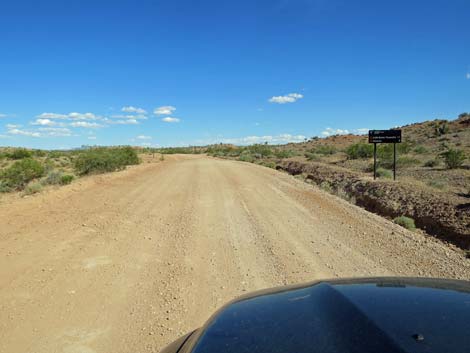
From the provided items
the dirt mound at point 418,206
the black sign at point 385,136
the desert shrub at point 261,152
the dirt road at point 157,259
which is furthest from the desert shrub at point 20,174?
the desert shrub at point 261,152

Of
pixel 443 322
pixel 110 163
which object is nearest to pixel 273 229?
pixel 443 322

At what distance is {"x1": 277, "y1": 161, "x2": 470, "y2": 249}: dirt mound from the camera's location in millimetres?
9867

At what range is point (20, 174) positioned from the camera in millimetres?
21969

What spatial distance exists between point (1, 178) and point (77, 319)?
849 inches

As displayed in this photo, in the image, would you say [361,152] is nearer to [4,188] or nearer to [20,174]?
[20,174]

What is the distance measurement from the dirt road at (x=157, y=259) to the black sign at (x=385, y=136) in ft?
25.2

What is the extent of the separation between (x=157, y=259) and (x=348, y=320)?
5480 millimetres

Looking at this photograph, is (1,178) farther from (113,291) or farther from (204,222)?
(113,291)

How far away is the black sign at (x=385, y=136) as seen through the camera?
18875mm

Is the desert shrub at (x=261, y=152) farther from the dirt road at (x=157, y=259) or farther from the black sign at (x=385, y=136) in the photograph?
the dirt road at (x=157, y=259)

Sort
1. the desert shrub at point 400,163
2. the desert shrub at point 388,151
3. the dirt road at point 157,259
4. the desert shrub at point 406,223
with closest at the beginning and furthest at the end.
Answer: the dirt road at point 157,259
the desert shrub at point 406,223
the desert shrub at point 400,163
the desert shrub at point 388,151

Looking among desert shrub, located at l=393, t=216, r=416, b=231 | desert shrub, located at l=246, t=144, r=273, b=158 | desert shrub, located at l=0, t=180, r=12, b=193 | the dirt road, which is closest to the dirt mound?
desert shrub, located at l=393, t=216, r=416, b=231

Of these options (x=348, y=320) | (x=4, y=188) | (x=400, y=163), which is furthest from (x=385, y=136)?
(x=4, y=188)

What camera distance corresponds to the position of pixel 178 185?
17.4 m
